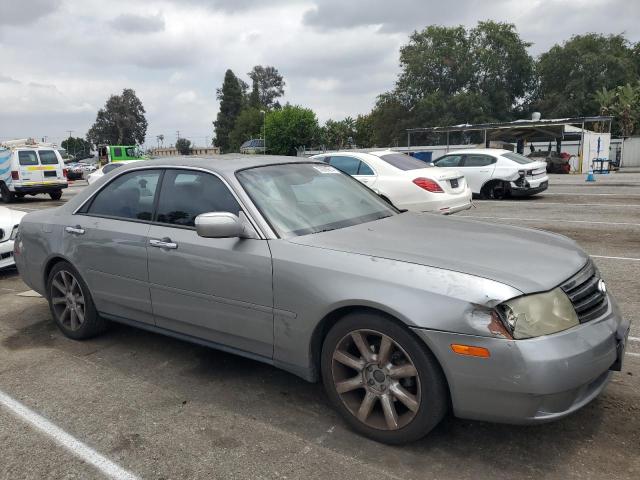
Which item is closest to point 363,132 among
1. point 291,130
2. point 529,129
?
point 291,130

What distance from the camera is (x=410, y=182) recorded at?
9.59 metres

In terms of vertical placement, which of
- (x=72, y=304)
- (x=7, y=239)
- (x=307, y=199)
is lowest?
(x=72, y=304)

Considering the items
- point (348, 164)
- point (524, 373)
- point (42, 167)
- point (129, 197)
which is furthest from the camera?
point (42, 167)

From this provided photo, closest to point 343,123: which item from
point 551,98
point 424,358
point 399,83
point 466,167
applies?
point 399,83

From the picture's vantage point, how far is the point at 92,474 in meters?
2.67

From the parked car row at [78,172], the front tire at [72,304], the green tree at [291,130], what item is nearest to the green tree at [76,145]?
the green tree at [291,130]

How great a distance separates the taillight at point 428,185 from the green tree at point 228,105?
8974cm

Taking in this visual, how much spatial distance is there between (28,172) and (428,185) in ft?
49.2

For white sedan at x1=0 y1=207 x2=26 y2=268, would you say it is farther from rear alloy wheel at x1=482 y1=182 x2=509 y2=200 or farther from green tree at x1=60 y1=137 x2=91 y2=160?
green tree at x1=60 y1=137 x2=91 y2=160

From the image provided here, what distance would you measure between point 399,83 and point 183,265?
200ft

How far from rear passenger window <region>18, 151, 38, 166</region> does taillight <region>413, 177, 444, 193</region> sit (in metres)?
14.9

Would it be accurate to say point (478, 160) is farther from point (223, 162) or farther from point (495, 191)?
point (223, 162)

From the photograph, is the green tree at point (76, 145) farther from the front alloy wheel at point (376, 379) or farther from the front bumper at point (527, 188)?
Result: the front alloy wheel at point (376, 379)

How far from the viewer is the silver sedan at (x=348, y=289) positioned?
8.06ft
